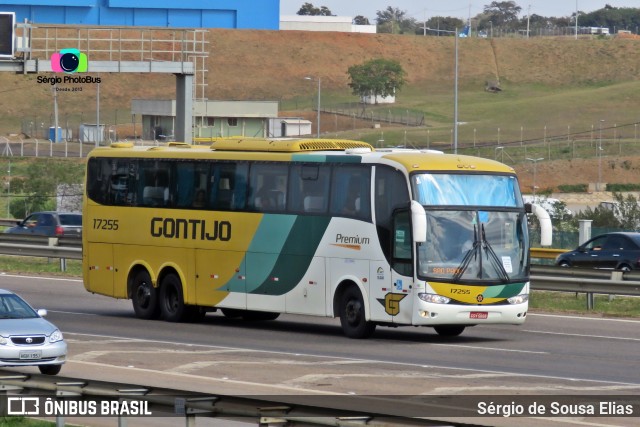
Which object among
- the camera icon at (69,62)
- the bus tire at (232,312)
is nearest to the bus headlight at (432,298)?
the bus tire at (232,312)

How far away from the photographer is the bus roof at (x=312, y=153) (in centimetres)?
2267

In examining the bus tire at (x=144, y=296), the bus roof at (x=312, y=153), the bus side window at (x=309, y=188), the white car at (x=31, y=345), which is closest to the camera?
the white car at (x=31, y=345)

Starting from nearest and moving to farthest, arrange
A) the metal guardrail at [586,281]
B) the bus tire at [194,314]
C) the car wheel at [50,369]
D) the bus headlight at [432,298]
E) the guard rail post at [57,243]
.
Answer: the car wheel at [50,369], the bus headlight at [432,298], the bus tire at [194,314], the metal guardrail at [586,281], the guard rail post at [57,243]

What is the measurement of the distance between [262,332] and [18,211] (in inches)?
1682

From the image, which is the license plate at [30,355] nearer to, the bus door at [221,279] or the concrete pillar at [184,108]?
the bus door at [221,279]

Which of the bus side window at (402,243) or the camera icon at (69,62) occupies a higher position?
the camera icon at (69,62)

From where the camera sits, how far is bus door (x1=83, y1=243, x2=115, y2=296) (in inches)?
1072

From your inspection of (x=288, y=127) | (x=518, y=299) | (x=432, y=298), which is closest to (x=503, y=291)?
(x=518, y=299)

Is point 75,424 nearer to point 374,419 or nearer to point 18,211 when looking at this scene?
point 374,419

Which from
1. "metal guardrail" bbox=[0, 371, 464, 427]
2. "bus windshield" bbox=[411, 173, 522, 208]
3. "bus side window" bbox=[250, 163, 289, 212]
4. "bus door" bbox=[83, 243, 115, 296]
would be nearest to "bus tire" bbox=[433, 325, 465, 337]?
"bus windshield" bbox=[411, 173, 522, 208]

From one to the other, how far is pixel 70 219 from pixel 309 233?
2523cm

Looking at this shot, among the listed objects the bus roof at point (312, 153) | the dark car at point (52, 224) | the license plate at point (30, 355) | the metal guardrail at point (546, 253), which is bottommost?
the license plate at point (30, 355)

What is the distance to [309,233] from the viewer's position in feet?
77.9

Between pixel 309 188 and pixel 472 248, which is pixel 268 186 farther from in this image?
pixel 472 248
